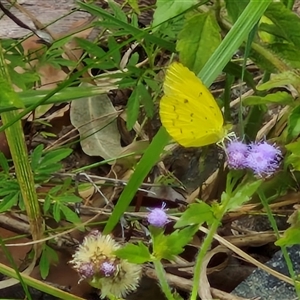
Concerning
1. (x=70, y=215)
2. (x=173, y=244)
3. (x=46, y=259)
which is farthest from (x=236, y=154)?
(x=46, y=259)

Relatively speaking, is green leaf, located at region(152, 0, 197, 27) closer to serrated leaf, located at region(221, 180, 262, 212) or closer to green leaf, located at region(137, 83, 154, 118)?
serrated leaf, located at region(221, 180, 262, 212)

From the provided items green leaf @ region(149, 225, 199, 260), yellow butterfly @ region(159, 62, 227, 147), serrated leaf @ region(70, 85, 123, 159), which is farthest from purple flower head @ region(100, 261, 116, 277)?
serrated leaf @ region(70, 85, 123, 159)

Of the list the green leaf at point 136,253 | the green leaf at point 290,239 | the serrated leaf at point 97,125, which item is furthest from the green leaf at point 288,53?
the serrated leaf at point 97,125

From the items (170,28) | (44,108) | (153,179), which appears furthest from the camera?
(44,108)

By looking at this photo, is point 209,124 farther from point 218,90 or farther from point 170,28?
point 218,90

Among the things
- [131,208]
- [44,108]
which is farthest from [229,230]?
[44,108]
